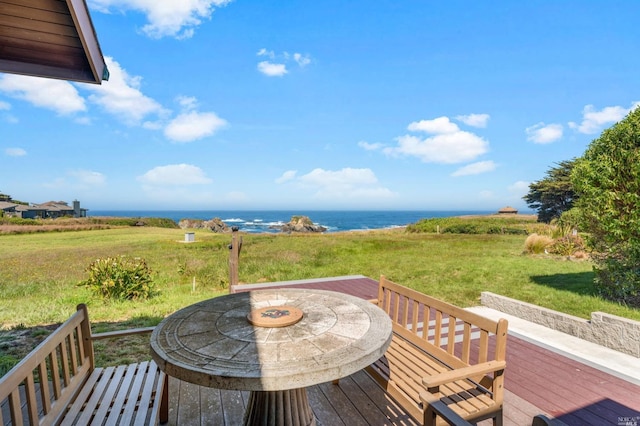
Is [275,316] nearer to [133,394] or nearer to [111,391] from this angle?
[133,394]

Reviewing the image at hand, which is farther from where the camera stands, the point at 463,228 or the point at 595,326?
the point at 463,228

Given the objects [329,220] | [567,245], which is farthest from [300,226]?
[329,220]

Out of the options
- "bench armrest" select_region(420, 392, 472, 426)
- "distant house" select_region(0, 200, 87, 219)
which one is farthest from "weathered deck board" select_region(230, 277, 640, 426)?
"distant house" select_region(0, 200, 87, 219)

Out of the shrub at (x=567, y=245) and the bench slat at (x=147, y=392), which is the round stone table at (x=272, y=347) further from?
the shrub at (x=567, y=245)

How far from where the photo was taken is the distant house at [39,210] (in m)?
36.0

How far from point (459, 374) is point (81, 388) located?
99.8 inches

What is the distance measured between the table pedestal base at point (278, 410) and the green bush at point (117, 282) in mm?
6001

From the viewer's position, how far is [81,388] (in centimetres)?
208

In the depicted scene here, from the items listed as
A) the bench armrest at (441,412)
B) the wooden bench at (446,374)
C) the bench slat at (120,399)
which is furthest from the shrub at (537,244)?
the bench slat at (120,399)

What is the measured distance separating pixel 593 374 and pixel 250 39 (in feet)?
52.9

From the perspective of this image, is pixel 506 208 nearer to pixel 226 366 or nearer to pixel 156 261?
pixel 156 261

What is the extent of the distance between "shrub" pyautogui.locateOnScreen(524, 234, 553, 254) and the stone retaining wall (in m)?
7.33

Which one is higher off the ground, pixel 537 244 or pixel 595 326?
pixel 537 244

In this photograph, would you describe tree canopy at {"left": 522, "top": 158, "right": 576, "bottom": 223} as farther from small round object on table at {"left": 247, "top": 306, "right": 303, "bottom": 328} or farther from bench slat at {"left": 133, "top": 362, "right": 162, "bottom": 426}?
bench slat at {"left": 133, "top": 362, "right": 162, "bottom": 426}
